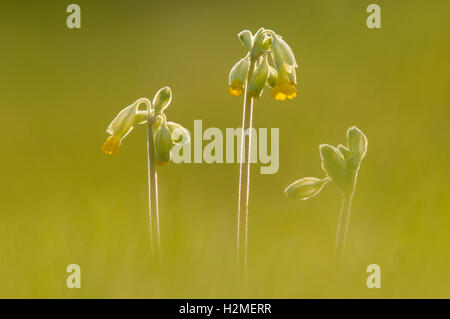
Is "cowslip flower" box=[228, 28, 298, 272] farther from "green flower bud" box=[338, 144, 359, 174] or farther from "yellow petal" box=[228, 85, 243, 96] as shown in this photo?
"green flower bud" box=[338, 144, 359, 174]

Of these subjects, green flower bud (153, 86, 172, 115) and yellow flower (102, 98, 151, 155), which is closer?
green flower bud (153, 86, 172, 115)

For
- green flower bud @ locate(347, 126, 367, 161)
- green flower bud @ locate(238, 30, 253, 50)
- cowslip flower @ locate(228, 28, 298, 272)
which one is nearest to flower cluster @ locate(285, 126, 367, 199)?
green flower bud @ locate(347, 126, 367, 161)

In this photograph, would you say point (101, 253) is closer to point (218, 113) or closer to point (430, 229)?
point (430, 229)

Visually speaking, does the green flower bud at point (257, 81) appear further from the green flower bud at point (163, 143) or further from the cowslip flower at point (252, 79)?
the green flower bud at point (163, 143)

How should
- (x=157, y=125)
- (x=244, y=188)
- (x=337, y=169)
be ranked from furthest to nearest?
1. (x=157, y=125)
2. (x=337, y=169)
3. (x=244, y=188)

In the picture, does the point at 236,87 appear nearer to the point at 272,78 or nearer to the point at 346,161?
the point at 272,78

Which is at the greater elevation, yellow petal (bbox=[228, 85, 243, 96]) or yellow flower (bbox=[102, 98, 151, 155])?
A: yellow petal (bbox=[228, 85, 243, 96])

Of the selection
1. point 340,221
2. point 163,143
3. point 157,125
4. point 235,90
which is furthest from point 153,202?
point 340,221

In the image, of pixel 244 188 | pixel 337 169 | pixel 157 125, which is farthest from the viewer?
pixel 157 125
